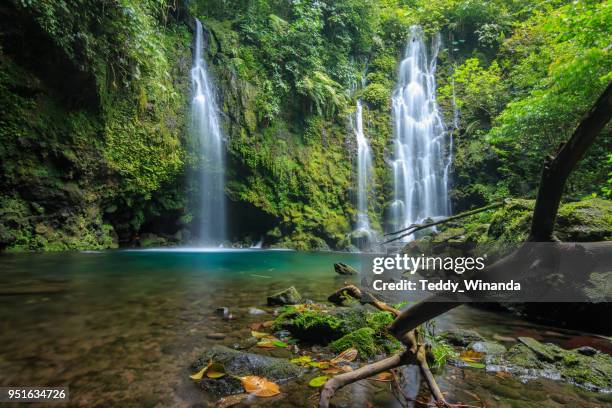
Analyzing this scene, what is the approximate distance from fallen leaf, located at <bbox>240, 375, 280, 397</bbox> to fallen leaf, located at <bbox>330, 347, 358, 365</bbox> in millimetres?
590

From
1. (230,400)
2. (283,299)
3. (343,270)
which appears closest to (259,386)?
(230,400)

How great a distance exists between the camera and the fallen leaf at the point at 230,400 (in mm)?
1930

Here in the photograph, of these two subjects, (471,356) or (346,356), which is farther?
(471,356)

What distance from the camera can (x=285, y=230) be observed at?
16.6 metres

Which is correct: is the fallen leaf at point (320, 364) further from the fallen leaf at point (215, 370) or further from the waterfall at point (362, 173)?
the waterfall at point (362, 173)

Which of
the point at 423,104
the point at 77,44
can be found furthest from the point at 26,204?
the point at 423,104

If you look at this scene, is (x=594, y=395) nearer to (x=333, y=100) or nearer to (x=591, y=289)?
(x=591, y=289)

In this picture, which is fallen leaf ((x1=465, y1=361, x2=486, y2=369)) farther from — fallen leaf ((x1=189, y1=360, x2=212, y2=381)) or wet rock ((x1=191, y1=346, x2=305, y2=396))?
fallen leaf ((x1=189, y1=360, x2=212, y2=381))

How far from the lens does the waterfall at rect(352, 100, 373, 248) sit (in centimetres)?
1766

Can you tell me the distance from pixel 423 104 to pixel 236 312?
2022 centimetres

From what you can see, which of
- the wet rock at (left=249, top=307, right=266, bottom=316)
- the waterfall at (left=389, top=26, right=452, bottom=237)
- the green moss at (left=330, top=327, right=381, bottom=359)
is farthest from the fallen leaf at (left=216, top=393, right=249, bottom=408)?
the waterfall at (left=389, top=26, right=452, bottom=237)

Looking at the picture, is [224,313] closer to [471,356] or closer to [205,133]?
[471,356]

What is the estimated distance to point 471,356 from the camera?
9.20ft

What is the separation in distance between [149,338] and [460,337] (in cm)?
297
